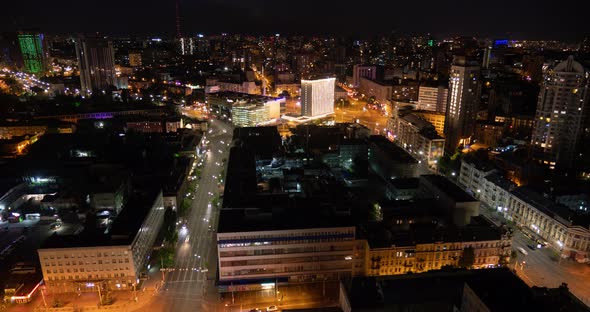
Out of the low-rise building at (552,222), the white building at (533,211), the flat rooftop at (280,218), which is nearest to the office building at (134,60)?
the flat rooftop at (280,218)

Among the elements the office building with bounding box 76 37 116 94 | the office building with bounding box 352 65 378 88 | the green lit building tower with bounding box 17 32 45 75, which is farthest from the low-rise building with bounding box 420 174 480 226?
the green lit building tower with bounding box 17 32 45 75

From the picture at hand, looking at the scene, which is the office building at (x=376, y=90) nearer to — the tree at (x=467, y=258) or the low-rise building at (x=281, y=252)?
the tree at (x=467, y=258)

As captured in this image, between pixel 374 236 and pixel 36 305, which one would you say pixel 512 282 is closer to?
pixel 374 236

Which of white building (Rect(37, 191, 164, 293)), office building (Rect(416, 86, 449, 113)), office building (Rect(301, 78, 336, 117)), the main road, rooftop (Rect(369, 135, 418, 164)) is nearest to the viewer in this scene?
the main road

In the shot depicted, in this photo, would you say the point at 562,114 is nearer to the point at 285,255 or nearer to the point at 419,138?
the point at 419,138

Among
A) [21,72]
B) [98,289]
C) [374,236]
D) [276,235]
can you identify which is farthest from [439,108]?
[21,72]

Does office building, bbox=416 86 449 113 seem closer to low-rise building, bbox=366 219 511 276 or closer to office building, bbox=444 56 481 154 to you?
office building, bbox=444 56 481 154
